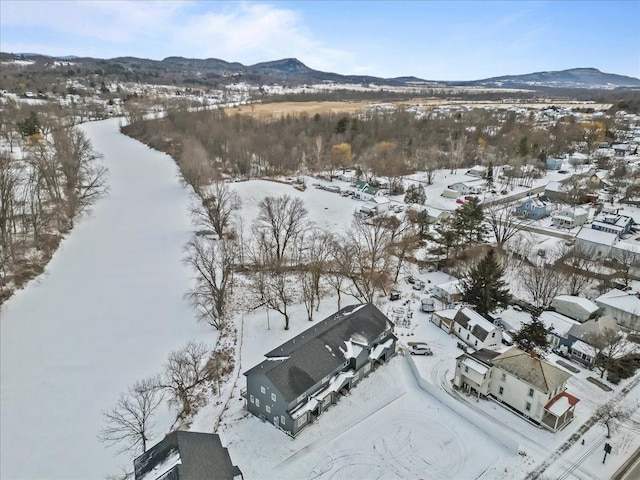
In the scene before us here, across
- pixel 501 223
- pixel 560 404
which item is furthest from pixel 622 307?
pixel 501 223

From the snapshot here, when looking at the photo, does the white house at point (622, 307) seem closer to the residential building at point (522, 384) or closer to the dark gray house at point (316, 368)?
the residential building at point (522, 384)

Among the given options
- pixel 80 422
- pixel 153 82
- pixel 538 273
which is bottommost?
pixel 80 422

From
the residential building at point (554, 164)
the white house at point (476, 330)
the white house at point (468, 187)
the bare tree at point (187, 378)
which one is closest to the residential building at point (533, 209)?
the white house at point (468, 187)

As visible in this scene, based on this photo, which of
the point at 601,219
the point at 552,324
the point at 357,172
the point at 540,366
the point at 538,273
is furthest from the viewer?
the point at 357,172

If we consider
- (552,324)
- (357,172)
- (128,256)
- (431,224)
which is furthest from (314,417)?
(357,172)

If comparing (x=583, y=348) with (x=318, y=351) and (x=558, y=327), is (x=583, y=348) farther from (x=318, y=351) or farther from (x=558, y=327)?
(x=318, y=351)

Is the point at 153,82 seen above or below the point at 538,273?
above

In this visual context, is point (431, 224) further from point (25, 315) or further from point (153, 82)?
point (153, 82)
